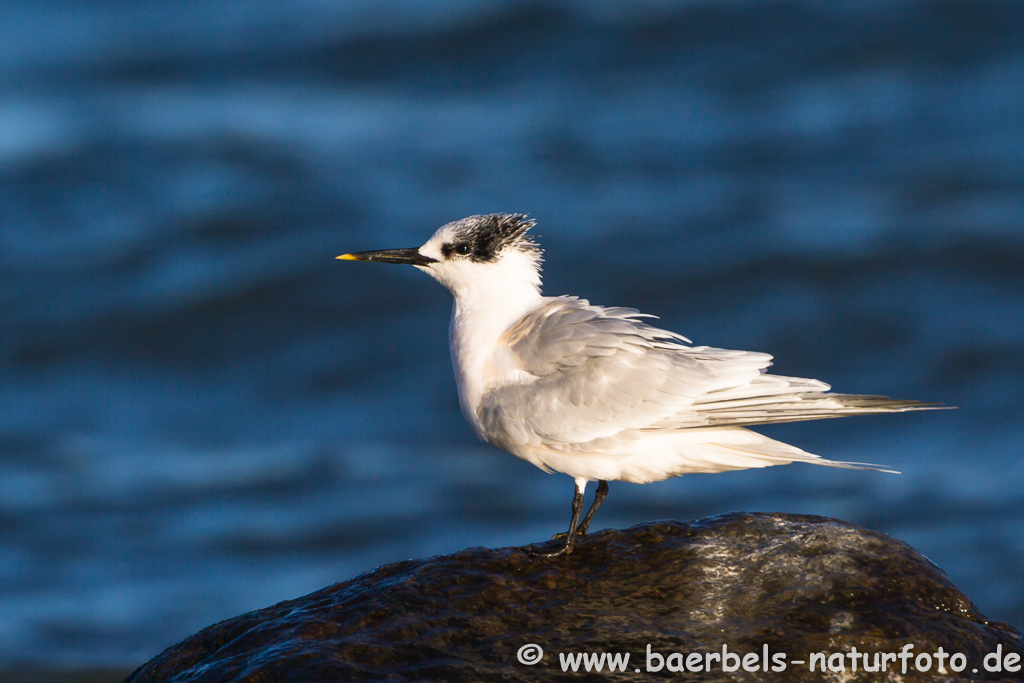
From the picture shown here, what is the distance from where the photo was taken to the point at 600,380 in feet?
20.1

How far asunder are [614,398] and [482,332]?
0.96 metres

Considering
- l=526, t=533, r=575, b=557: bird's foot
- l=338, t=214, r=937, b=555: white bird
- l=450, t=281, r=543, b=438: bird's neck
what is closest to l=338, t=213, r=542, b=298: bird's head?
l=450, t=281, r=543, b=438: bird's neck

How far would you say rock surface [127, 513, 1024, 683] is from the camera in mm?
4719

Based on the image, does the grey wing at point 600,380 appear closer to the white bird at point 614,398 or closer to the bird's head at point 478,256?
the white bird at point 614,398

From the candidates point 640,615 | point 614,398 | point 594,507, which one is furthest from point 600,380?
point 640,615

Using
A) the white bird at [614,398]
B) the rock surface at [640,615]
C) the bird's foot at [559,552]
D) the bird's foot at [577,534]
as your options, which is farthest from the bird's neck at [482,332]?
the rock surface at [640,615]

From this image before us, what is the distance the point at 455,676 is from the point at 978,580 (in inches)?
312

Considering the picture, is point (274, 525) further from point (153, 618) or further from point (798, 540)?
point (798, 540)

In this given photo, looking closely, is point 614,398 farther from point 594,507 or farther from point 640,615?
point 640,615

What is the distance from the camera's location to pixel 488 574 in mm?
5281

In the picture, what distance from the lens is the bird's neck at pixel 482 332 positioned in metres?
6.29

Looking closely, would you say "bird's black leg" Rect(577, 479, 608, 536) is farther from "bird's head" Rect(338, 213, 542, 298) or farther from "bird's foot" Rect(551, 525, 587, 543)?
"bird's head" Rect(338, 213, 542, 298)

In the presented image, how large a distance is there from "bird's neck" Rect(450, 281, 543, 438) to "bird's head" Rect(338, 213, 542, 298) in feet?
0.08

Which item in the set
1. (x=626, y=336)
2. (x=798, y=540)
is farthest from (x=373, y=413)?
(x=798, y=540)
